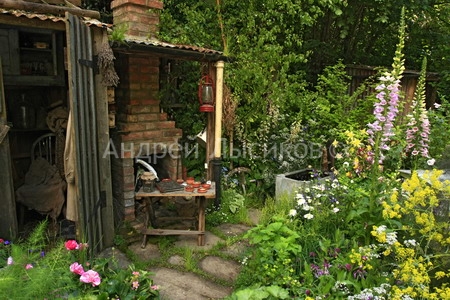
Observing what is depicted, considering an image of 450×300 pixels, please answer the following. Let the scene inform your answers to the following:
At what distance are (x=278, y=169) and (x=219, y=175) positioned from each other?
4.22 feet

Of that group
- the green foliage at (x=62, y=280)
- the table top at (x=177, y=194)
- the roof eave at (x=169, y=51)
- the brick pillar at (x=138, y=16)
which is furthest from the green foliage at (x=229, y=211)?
the brick pillar at (x=138, y=16)

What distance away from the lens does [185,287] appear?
3.52m

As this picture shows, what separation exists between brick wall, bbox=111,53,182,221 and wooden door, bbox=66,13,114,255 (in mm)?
752

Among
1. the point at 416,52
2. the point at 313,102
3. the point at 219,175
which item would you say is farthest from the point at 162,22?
the point at 416,52

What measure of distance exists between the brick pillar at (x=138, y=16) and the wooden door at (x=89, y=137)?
133cm

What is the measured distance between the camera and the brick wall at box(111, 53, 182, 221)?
496 cm

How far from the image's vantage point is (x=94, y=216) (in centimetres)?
400

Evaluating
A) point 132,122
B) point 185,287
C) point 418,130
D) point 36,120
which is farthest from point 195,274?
point 36,120

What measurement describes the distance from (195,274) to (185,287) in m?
0.27

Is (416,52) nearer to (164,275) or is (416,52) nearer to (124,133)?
(124,133)

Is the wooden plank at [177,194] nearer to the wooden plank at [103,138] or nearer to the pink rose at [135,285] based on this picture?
the wooden plank at [103,138]

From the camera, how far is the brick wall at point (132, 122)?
16.3 feet

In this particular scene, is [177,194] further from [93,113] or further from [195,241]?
[93,113]

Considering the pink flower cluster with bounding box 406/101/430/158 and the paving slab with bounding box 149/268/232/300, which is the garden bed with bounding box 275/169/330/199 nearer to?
the pink flower cluster with bounding box 406/101/430/158
